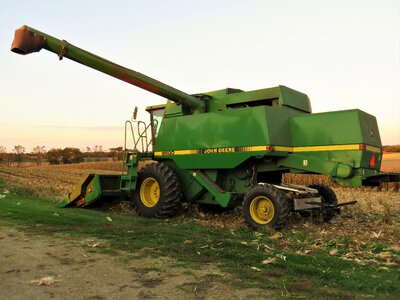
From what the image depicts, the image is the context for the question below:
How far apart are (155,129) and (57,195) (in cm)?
513

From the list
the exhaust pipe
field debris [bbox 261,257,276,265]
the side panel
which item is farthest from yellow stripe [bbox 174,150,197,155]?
field debris [bbox 261,257,276,265]

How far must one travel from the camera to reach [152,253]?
5434 mm

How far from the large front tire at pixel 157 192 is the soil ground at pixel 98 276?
323cm

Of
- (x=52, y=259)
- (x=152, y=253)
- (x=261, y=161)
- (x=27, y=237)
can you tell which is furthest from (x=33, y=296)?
(x=261, y=161)

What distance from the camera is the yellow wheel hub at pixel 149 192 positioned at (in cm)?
955

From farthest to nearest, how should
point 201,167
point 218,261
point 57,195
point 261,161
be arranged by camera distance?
point 57,195 → point 201,167 → point 261,161 → point 218,261

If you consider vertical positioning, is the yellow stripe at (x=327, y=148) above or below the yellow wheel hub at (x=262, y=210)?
above

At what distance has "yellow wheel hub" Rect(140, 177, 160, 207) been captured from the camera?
9.55m

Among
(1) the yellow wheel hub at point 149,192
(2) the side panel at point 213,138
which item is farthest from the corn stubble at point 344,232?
(2) the side panel at point 213,138

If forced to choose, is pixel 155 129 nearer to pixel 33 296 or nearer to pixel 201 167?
pixel 201 167

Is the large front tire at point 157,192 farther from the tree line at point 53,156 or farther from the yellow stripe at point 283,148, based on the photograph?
the tree line at point 53,156

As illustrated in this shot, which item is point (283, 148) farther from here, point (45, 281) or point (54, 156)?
point (54, 156)

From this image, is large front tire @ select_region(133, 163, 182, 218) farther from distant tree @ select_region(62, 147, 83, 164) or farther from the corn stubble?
distant tree @ select_region(62, 147, 83, 164)

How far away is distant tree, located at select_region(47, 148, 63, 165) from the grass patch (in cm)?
5433
